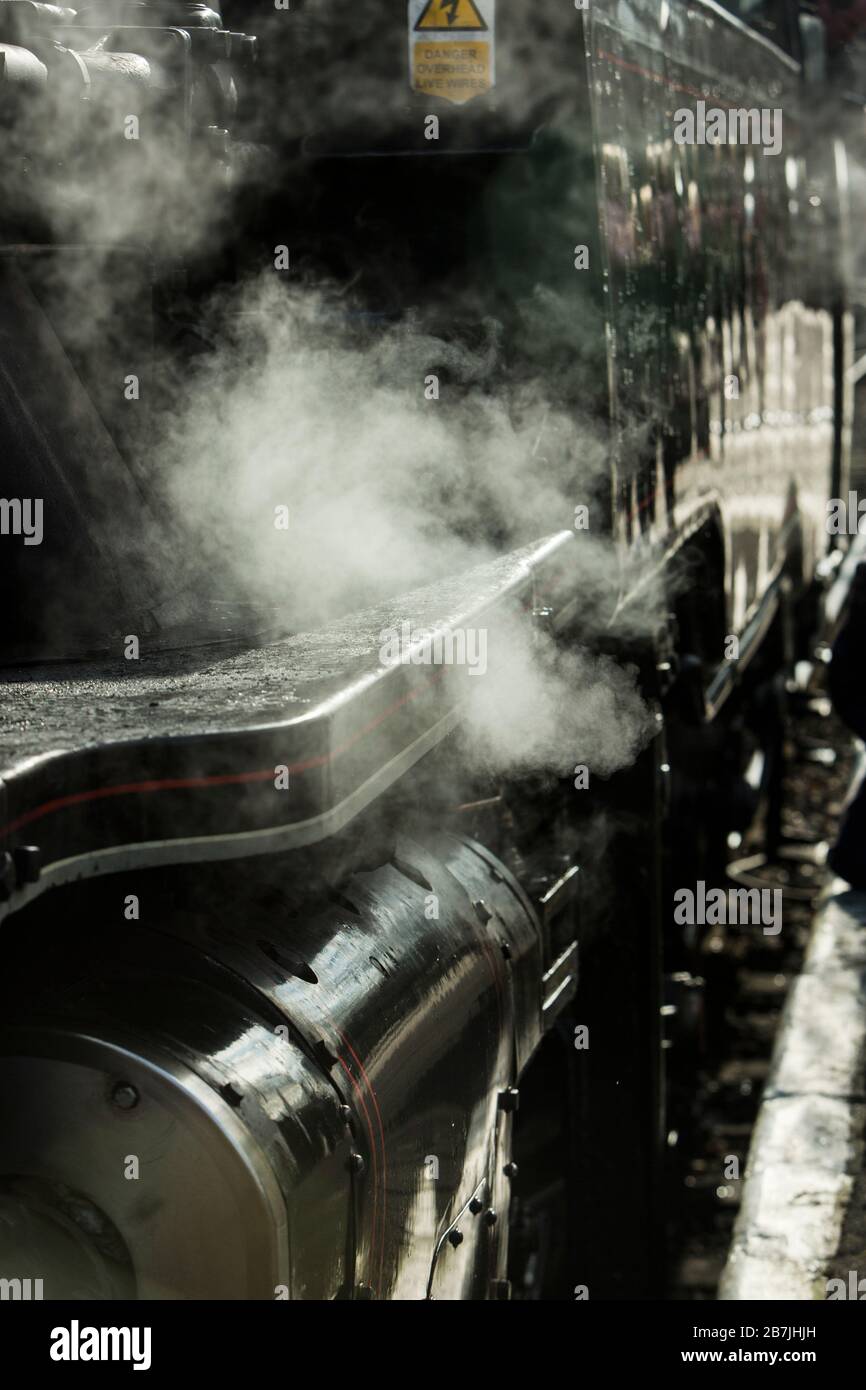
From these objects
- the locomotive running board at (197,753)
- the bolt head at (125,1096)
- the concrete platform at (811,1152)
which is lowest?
the concrete platform at (811,1152)

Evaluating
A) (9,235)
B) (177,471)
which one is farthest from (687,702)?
(9,235)

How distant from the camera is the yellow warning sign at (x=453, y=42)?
343 cm

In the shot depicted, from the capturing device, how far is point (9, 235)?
8.98ft

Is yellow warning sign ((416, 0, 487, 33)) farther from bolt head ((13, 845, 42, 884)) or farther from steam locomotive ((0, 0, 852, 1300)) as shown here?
bolt head ((13, 845, 42, 884))

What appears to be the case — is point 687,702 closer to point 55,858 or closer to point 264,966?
point 264,966

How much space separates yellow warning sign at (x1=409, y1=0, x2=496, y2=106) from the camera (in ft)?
11.3

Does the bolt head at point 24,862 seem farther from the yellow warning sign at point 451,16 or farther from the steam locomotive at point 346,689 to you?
the yellow warning sign at point 451,16

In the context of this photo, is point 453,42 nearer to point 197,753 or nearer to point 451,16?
point 451,16

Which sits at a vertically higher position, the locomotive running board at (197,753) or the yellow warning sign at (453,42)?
the yellow warning sign at (453,42)

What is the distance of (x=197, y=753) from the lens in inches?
72.9

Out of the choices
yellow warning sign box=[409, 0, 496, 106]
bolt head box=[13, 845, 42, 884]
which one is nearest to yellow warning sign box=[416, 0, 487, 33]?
yellow warning sign box=[409, 0, 496, 106]

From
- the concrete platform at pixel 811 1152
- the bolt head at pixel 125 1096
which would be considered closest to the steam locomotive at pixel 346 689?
the bolt head at pixel 125 1096

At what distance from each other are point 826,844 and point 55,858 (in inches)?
271
